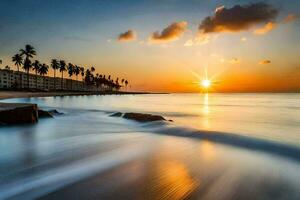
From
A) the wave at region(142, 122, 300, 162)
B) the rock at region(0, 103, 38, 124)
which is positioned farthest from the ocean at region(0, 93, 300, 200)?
the rock at region(0, 103, 38, 124)

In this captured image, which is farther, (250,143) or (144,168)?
(250,143)

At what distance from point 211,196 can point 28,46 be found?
309 feet

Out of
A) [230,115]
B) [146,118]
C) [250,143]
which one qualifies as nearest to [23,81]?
[230,115]

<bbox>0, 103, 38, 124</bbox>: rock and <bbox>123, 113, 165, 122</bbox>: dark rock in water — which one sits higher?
<bbox>0, 103, 38, 124</bbox>: rock

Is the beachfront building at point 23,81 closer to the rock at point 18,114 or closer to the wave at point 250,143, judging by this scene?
the rock at point 18,114

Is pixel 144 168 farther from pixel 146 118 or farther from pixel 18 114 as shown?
pixel 146 118

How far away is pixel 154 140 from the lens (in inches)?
349

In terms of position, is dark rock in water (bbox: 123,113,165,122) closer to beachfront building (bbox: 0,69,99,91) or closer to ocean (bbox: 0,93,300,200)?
ocean (bbox: 0,93,300,200)

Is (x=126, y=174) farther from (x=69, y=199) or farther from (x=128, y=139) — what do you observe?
(x=128, y=139)

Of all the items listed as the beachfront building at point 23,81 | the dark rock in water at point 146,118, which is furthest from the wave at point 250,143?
the beachfront building at point 23,81

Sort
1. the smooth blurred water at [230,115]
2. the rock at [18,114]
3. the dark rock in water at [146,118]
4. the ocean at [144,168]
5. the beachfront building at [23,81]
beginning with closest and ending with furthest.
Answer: the ocean at [144,168]
the rock at [18,114]
the smooth blurred water at [230,115]
the dark rock in water at [146,118]
the beachfront building at [23,81]

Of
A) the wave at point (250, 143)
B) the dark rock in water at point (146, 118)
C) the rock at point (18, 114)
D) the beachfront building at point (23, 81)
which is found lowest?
the wave at point (250, 143)

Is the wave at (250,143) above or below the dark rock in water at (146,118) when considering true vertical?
below

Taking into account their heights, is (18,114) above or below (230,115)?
above
